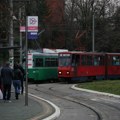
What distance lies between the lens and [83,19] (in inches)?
3273

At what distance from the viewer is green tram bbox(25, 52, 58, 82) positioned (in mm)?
43062

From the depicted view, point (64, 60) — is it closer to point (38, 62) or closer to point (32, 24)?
point (38, 62)

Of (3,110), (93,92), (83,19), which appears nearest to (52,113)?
(3,110)

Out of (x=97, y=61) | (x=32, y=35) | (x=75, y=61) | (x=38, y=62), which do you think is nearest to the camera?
(x=32, y=35)

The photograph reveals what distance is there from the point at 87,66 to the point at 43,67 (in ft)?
13.8

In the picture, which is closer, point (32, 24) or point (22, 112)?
point (22, 112)

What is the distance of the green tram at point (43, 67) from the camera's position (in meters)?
43.1

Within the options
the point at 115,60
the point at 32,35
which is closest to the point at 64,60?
the point at 115,60

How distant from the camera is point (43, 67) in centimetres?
4388

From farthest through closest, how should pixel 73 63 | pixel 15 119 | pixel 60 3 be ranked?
pixel 60 3, pixel 73 63, pixel 15 119

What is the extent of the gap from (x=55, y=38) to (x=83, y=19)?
24.1 ft

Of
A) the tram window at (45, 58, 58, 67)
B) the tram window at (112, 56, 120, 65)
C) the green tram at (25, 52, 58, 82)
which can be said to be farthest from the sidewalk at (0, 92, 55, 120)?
the tram window at (112, 56, 120, 65)

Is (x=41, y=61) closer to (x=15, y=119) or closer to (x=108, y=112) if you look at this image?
(x=108, y=112)

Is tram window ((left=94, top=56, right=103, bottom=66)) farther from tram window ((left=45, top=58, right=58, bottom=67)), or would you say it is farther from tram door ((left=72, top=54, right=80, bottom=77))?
tram window ((left=45, top=58, right=58, bottom=67))
